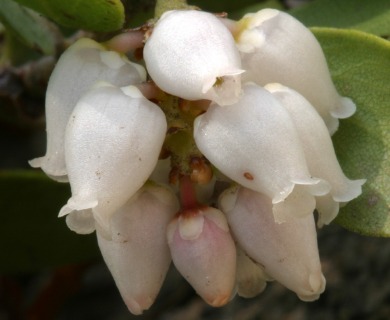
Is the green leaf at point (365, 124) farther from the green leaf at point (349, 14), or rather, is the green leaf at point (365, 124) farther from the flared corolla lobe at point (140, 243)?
the flared corolla lobe at point (140, 243)

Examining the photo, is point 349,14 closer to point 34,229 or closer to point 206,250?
point 206,250

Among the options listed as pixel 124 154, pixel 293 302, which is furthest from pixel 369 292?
pixel 124 154

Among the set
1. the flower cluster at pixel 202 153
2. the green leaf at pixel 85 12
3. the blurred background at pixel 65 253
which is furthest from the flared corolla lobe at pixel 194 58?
the blurred background at pixel 65 253

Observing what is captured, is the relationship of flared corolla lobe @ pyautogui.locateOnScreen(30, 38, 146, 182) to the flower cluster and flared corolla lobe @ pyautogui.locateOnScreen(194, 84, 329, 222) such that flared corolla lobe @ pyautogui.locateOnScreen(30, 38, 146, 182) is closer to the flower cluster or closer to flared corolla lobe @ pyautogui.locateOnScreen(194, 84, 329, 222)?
the flower cluster

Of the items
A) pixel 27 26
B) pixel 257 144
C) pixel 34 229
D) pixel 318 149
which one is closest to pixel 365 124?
pixel 318 149

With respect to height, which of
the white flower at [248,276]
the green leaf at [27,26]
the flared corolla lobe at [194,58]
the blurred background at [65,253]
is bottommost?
the blurred background at [65,253]

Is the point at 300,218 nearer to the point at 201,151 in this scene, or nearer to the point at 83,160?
the point at 201,151

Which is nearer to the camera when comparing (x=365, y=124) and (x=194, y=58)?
(x=194, y=58)
